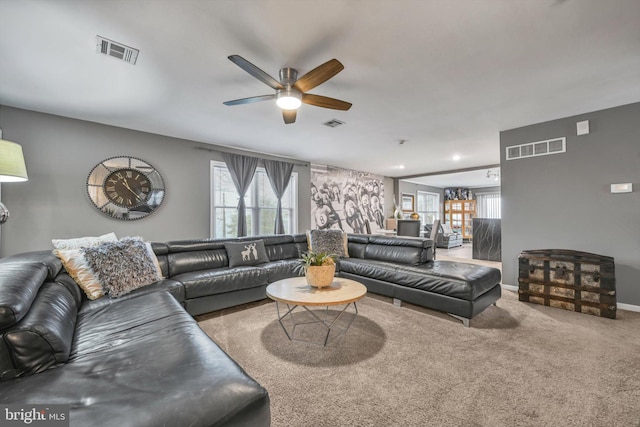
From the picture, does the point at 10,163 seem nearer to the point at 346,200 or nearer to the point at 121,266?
the point at 121,266

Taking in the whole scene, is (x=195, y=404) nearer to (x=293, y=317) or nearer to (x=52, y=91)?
(x=293, y=317)

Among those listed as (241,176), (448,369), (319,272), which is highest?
(241,176)

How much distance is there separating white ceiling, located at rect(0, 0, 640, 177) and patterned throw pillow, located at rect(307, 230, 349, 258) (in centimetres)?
176

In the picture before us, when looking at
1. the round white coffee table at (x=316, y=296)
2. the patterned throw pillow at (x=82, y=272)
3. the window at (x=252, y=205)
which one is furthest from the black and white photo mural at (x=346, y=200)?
the patterned throw pillow at (x=82, y=272)

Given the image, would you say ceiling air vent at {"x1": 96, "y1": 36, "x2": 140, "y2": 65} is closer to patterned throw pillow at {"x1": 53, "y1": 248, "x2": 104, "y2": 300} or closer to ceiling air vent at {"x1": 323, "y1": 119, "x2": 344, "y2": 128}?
patterned throw pillow at {"x1": 53, "y1": 248, "x2": 104, "y2": 300}

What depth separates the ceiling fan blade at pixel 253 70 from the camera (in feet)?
5.73

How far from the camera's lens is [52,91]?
2.67m

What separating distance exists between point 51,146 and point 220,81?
2.60 metres

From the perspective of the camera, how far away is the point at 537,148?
373cm

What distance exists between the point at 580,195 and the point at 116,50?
17.4 ft

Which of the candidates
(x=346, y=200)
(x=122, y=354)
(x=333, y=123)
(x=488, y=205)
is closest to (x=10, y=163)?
(x=122, y=354)

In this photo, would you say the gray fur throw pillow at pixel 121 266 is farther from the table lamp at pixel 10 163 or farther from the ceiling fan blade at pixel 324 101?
the ceiling fan blade at pixel 324 101

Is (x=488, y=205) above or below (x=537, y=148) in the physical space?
below

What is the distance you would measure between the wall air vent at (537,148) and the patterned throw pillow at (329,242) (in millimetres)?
2889
